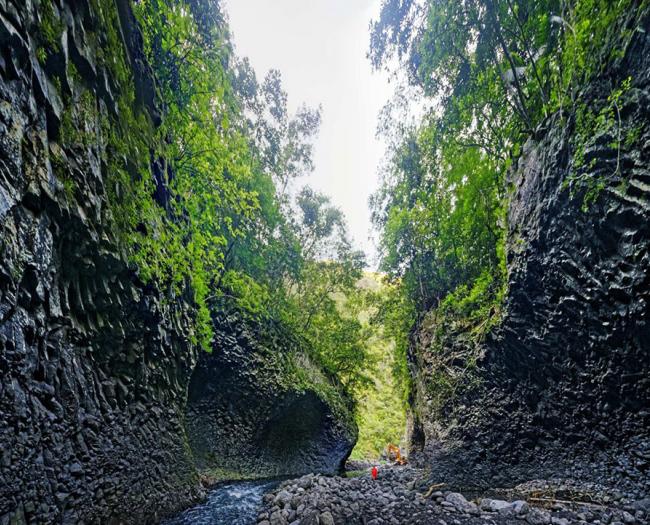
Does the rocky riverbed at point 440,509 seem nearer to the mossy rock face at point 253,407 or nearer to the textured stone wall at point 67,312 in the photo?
the textured stone wall at point 67,312

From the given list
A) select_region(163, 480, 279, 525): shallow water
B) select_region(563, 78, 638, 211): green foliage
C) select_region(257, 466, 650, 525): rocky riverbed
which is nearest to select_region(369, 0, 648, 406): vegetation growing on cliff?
select_region(563, 78, 638, 211): green foliage

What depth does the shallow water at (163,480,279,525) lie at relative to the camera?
A: 451 centimetres

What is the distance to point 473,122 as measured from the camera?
934cm

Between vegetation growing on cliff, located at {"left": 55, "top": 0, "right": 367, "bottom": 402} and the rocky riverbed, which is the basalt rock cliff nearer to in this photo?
vegetation growing on cliff, located at {"left": 55, "top": 0, "right": 367, "bottom": 402}

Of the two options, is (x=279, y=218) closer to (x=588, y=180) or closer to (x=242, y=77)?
(x=242, y=77)

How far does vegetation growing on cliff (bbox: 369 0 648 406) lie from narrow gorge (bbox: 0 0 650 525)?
7 cm

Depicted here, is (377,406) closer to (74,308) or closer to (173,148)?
(173,148)

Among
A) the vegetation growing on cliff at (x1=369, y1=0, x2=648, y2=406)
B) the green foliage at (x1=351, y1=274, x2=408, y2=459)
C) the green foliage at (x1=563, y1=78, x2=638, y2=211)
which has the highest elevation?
the vegetation growing on cliff at (x1=369, y1=0, x2=648, y2=406)

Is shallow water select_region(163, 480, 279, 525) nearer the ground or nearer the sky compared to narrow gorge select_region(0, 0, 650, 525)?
nearer the ground

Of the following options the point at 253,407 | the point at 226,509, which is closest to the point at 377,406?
the point at 253,407

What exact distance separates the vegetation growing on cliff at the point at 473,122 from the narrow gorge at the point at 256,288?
0.07 metres

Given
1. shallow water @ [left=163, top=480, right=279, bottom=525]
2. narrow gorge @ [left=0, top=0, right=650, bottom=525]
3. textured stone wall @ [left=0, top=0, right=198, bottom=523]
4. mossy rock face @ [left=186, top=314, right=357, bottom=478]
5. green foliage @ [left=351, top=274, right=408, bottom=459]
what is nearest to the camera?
textured stone wall @ [left=0, top=0, right=198, bottom=523]

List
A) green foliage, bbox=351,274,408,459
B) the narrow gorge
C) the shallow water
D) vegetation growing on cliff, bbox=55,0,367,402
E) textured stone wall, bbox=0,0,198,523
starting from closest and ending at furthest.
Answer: textured stone wall, bbox=0,0,198,523
the narrow gorge
vegetation growing on cliff, bbox=55,0,367,402
the shallow water
green foliage, bbox=351,274,408,459

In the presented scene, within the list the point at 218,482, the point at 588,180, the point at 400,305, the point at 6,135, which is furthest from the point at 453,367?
the point at 6,135
